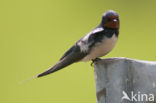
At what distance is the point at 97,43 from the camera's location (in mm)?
1990

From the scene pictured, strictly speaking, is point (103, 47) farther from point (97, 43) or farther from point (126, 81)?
point (126, 81)

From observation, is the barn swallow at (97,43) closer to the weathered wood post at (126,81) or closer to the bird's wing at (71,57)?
the bird's wing at (71,57)

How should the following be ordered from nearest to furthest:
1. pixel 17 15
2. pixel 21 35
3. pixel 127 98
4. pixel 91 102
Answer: pixel 127 98 → pixel 91 102 → pixel 21 35 → pixel 17 15

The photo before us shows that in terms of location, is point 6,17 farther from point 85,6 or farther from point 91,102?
point 91,102

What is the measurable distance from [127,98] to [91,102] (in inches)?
64.1

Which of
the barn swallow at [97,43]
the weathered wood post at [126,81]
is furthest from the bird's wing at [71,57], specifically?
the weathered wood post at [126,81]

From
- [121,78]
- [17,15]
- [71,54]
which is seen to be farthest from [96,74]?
[17,15]

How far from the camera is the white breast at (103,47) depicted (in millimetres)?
1973

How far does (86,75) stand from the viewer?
3301mm

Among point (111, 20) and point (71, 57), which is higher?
point (111, 20)

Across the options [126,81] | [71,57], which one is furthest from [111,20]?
[126,81]

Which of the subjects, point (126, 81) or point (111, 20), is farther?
point (111, 20)

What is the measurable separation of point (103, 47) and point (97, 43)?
0.03 m

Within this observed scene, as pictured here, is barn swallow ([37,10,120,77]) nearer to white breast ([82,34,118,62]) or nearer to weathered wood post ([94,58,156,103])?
white breast ([82,34,118,62])
